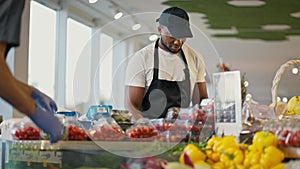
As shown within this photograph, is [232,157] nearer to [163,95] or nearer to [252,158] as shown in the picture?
[252,158]

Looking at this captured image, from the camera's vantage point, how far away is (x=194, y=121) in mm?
1818

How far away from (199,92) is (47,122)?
107 cm

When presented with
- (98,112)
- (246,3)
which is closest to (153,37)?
(98,112)

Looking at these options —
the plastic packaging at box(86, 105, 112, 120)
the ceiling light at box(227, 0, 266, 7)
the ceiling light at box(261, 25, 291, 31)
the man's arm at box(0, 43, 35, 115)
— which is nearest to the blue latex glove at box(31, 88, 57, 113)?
the man's arm at box(0, 43, 35, 115)

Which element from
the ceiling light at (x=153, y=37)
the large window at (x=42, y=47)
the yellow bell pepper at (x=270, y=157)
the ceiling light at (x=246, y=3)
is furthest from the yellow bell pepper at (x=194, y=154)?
the ceiling light at (x=246, y=3)

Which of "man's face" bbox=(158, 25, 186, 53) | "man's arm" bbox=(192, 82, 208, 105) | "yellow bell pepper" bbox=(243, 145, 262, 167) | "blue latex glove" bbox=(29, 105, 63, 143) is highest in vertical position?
"man's face" bbox=(158, 25, 186, 53)

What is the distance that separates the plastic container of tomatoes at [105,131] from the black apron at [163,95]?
1.39ft

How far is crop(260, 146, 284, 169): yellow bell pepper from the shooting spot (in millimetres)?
1217

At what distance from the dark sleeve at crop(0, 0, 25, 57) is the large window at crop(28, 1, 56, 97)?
10.4ft

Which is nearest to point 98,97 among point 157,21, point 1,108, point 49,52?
point 157,21

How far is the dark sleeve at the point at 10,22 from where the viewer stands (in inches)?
48.1

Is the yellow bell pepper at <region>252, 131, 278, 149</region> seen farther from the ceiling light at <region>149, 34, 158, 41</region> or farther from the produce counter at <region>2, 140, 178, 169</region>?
the ceiling light at <region>149, 34, 158, 41</region>

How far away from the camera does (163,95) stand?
7.85ft

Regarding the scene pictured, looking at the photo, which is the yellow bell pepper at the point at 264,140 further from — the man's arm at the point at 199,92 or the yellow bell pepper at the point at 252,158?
the man's arm at the point at 199,92
